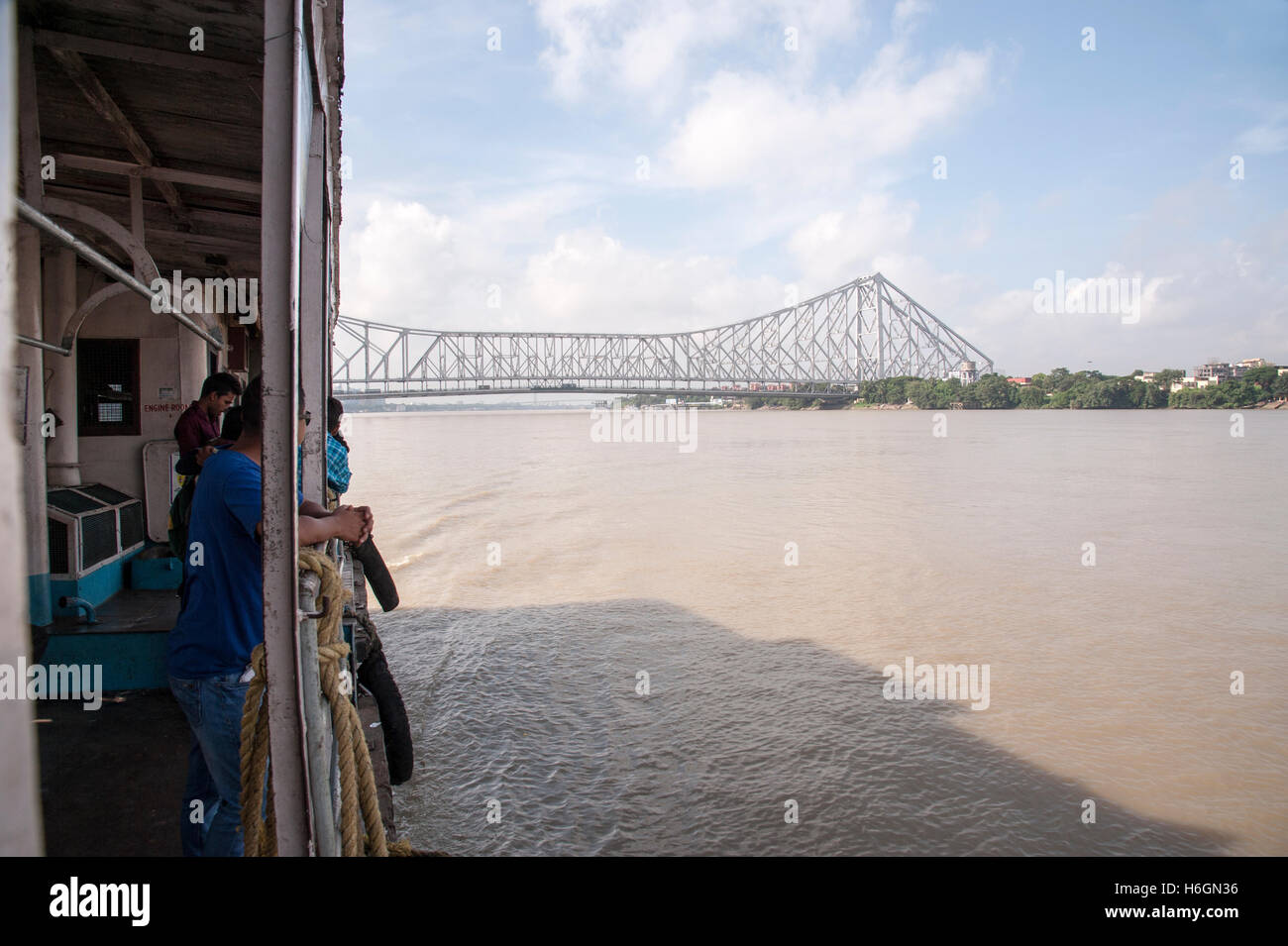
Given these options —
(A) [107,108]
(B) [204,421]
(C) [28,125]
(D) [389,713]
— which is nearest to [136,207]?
(A) [107,108]

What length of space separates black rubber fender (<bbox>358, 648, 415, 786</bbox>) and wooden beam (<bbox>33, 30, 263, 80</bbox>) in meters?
2.36

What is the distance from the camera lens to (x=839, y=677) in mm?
6059

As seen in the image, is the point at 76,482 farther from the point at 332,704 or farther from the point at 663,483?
the point at 663,483

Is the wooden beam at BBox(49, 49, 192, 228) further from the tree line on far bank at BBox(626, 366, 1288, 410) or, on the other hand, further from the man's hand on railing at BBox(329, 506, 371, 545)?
the tree line on far bank at BBox(626, 366, 1288, 410)

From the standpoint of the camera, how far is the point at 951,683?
594 cm

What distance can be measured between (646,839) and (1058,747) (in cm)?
278

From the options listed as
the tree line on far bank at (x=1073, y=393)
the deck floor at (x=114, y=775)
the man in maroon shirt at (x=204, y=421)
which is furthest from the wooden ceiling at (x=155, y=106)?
the tree line on far bank at (x=1073, y=393)

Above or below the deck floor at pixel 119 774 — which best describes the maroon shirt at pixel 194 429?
above

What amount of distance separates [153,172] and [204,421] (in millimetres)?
1300

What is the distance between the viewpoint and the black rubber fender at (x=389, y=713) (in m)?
3.33

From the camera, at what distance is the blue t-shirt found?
2.05 metres

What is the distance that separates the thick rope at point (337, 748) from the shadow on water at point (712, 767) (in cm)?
217

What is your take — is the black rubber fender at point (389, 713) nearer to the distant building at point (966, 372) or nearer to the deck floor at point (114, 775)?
the deck floor at point (114, 775)
